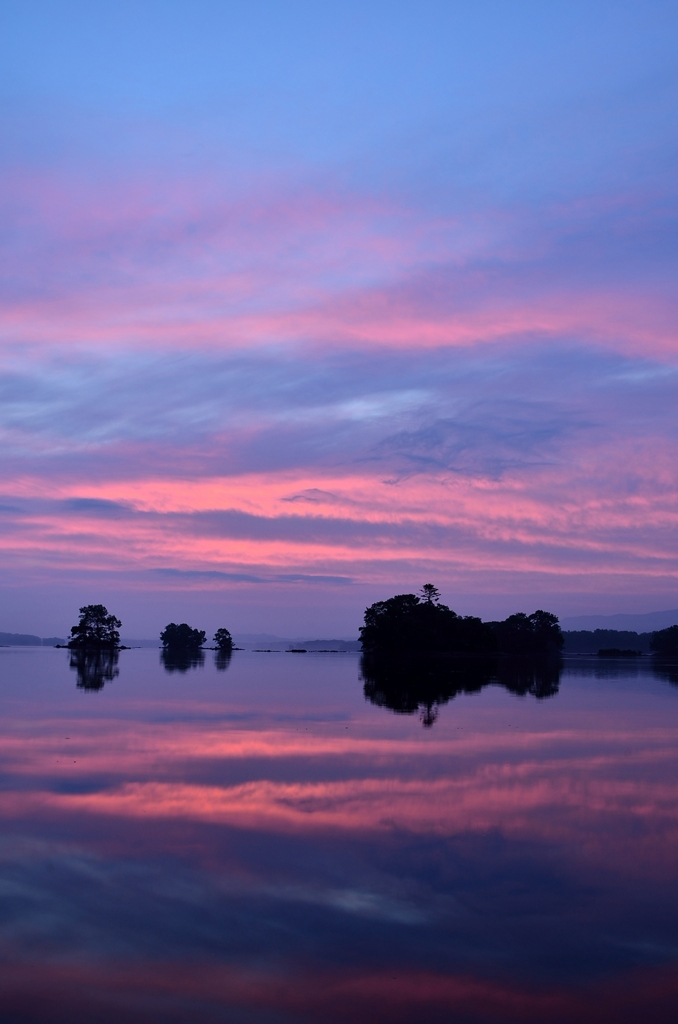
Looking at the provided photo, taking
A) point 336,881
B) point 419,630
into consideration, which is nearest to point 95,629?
point 419,630

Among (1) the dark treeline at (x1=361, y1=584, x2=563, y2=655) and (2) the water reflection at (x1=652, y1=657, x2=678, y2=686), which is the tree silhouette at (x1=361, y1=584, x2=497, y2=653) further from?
(2) the water reflection at (x1=652, y1=657, x2=678, y2=686)

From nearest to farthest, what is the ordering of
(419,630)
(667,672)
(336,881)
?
(336,881) → (667,672) → (419,630)

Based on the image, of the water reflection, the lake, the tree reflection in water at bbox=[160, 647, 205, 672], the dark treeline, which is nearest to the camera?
the lake

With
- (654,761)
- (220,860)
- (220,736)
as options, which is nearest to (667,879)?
(220,860)

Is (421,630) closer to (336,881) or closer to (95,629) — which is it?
(95,629)

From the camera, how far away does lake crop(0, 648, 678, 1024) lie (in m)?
8.45

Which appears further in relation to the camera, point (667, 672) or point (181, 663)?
point (181, 663)

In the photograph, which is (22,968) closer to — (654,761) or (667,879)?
(667,879)

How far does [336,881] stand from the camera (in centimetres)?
1170

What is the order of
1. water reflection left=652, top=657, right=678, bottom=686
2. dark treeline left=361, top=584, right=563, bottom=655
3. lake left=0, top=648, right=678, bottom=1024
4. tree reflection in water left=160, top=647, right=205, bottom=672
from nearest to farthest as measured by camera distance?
lake left=0, top=648, right=678, bottom=1024
water reflection left=652, top=657, right=678, bottom=686
tree reflection in water left=160, top=647, right=205, bottom=672
dark treeline left=361, top=584, right=563, bottom=655

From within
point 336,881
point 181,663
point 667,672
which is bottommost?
point 181,663

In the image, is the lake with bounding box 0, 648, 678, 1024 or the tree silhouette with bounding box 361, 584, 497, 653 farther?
the tree silhouette with bounding box 361, 584, 497, 653

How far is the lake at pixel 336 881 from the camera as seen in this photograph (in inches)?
333

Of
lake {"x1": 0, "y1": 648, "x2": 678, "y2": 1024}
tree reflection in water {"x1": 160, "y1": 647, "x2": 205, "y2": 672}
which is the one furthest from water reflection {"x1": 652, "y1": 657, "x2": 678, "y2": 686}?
lake {"x1": 0, "y1": 648, "x2": 678, "y2": 1024}
